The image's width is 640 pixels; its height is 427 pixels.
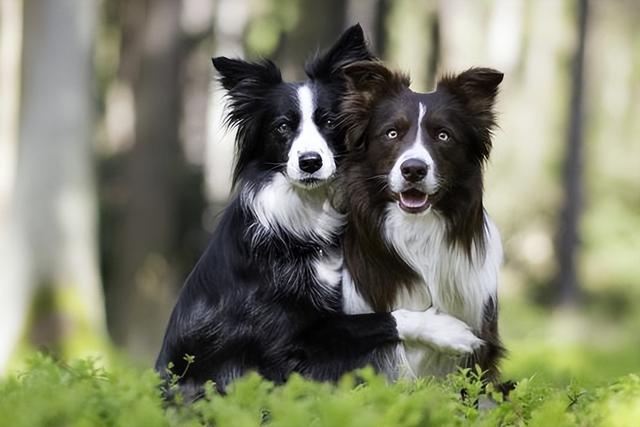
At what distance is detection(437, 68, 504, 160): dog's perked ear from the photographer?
6.22 m

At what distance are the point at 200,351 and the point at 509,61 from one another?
24526mm

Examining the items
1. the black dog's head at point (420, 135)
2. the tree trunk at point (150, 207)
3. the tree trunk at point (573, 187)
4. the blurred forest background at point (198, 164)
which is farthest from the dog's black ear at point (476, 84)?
the tree trunk at point (573, 187)

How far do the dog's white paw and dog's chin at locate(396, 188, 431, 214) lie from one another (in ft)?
1.71

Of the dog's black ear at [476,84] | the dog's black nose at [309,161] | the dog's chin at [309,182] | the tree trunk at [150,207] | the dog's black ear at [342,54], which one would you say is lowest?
the tree trunk at [150,207]

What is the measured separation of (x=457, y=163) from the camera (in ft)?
20.0

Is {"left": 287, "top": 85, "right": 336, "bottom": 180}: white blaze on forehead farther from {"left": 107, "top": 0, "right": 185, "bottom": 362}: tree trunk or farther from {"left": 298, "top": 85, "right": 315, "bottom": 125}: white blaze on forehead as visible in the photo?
{"left": 107, "top": 0, "right": 185, "bottom": 362}: tree trunk

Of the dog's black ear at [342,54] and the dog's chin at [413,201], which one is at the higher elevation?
the dog's black ear at [342,54]

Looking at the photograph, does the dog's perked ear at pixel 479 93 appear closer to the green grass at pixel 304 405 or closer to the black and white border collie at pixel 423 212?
the black and white border collie at pixel 423 212

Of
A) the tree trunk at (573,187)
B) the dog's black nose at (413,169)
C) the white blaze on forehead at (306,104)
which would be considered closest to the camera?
the dog's black nose at (413,169)

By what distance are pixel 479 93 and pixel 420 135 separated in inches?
18.3

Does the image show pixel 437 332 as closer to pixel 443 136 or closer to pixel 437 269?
pixel 437 269

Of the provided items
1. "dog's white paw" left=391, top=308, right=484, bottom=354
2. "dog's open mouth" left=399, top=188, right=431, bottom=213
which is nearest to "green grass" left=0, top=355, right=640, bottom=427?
"dog's white paw" left=391, top=308, right=484, bottom=354

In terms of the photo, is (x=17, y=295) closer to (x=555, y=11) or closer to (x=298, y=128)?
(x=298, y=128)

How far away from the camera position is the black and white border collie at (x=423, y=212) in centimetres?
607
